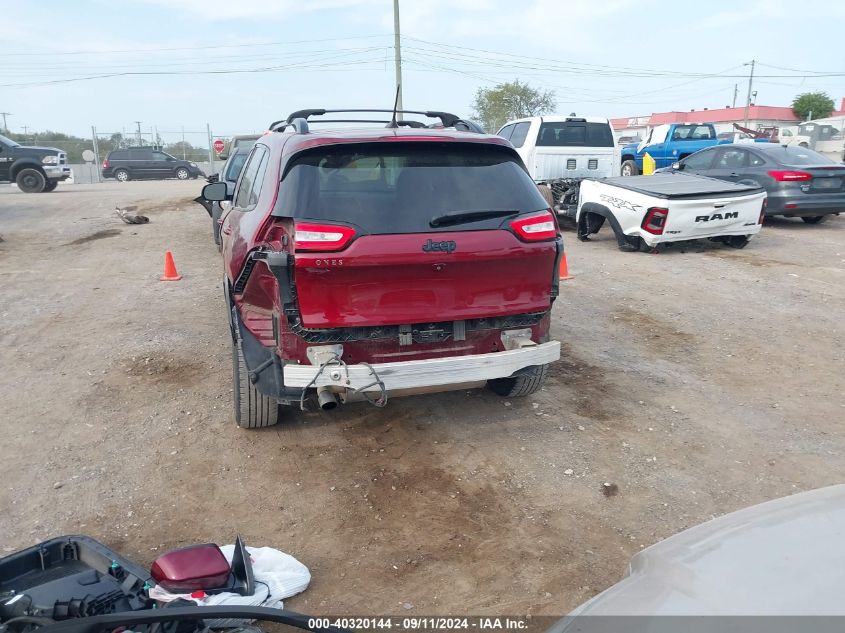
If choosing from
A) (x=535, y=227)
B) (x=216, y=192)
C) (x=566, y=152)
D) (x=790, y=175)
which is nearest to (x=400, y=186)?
(x=535, y=227)

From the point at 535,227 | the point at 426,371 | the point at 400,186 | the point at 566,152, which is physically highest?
the point at 400,186

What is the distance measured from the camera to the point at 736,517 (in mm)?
2117

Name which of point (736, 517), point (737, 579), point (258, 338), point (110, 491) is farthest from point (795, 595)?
point (110, 491)

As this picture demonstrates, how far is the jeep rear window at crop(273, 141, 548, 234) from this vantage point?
3525mm

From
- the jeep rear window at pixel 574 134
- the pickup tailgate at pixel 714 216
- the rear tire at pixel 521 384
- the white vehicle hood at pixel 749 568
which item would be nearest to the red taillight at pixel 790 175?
the pickup tailgate at pixel 714 216

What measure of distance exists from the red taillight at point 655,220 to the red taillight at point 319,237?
284 inches

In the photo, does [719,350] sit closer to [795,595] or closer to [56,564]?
[795,595]

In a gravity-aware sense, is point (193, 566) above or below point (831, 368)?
above

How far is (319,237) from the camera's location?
11.1 ft

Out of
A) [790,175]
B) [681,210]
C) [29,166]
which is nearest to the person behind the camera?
[681,210]

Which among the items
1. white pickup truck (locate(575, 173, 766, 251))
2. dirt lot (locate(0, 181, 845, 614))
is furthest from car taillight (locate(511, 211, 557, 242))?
white pickup truck (locate(575, 173, 766, 251))

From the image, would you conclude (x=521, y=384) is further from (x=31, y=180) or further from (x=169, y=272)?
(x=31, y=180)

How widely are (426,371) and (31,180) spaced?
21.4m

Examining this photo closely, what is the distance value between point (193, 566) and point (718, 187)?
9227 mm
